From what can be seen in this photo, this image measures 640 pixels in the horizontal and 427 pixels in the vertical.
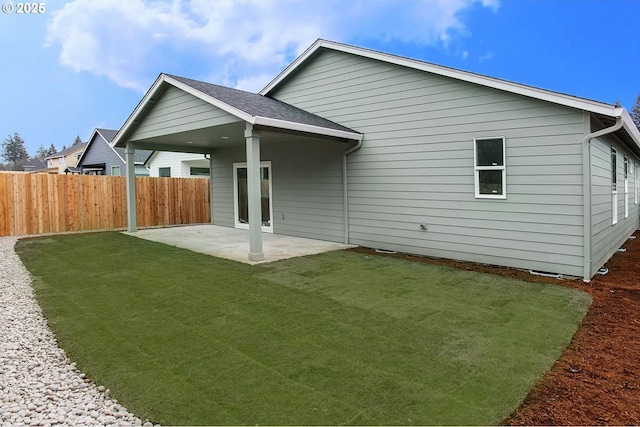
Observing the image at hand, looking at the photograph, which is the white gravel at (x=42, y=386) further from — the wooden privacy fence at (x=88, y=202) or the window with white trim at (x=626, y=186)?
the window with white trim at (x=626, y=186)

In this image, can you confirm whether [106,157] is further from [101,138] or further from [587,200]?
[587,200]

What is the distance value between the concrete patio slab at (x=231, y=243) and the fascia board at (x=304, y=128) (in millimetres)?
2551

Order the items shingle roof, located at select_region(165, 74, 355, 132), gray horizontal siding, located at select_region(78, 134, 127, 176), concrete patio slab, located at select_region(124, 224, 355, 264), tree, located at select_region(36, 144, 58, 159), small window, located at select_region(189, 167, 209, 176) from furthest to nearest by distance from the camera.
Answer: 1. tree, located at select_region(36, 144, 58, 159)
2. gray horizontal siding, located at select_region(78, 134, 127, 176)
3. small window, located at select_region(189, 167, 209, 176)
4. concrete patio slab, located at select_region(124, 224, 355, 264)
5. shingle roof, located at select_region(165, 74, 355, 132)

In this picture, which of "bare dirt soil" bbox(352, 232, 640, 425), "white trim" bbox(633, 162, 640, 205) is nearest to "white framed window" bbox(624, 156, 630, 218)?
"white trim" bbox(633, 162, 640, 205)

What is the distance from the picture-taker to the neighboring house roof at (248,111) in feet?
23.6

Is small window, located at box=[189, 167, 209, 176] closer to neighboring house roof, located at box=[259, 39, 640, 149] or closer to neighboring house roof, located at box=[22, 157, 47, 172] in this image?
neighboring house roof, located at box=[259, 39, 640, 149]

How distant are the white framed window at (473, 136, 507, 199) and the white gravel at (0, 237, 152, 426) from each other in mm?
6448

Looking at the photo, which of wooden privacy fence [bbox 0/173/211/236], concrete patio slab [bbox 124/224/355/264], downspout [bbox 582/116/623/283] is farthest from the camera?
wooden privacy fence [bbox 0/173/211/236]

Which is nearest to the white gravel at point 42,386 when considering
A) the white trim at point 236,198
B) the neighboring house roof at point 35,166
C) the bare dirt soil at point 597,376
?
the bare dirt soil at point 597,376

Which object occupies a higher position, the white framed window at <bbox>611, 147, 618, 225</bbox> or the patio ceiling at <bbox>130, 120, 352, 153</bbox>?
the patio ceiling at <bbox>130, 120, 352, 153</bbox>

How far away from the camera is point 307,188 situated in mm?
10195

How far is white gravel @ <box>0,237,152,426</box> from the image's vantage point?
2.52 m

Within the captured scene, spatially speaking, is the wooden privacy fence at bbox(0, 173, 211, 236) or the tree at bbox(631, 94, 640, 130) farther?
the tree at bbox(631, 94, 640, 130)

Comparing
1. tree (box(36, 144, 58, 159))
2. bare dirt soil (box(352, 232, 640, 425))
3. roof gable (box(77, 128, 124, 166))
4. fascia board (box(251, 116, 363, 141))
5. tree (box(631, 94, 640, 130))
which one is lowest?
bare dirt soil (box(352, 232, 640, 425))
